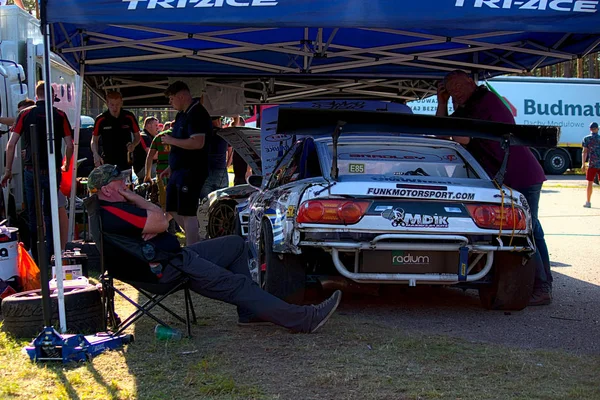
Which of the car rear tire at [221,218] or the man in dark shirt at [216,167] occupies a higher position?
the man in dark shirt at [216,167]

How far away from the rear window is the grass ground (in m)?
1.51

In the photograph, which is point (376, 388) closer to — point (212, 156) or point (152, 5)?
point (152, 5)

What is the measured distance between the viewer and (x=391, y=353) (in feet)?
17.1

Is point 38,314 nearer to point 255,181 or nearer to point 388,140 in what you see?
point 255,181

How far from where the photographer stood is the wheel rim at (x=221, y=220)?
9922 millimetres

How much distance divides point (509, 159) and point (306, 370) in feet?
11.5

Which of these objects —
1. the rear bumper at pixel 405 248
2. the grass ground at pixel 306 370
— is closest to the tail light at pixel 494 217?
the rear bumper at pixel 405 248

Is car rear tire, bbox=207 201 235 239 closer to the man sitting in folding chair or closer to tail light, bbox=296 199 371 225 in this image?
tail light, bbox=296 199 371 225

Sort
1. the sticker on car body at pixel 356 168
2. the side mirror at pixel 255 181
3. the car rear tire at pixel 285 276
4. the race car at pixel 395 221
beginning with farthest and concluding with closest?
the side mirror at pixel 255 181
the sticker on car body at pixel 356 168
the car rear tire at pixel 285 276
the race car at pixel 395 221

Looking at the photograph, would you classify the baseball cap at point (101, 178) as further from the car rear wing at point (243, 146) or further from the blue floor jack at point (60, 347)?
the car rear wing at point (243, 146)

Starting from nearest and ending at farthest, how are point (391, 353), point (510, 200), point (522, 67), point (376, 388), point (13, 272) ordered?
point (376, 388) → point (391, 353) → point (510, 200) → point (13, 272) → point (522, 67)

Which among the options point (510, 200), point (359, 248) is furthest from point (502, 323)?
point (359, 248)

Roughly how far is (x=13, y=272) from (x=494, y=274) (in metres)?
4.01

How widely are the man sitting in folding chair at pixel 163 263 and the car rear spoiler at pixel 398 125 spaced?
4.20 feet
